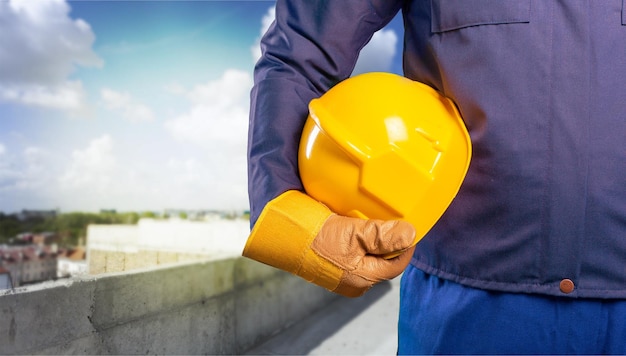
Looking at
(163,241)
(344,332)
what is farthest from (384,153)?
(163,241)

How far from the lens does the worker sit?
856mm

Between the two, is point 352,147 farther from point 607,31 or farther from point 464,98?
point 607,31

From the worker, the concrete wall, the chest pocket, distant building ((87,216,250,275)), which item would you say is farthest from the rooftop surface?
the chest pocket

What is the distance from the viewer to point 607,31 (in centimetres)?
89

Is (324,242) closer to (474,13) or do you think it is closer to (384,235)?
(384,235)

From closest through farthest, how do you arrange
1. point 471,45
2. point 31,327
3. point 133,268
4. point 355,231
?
point 355,231 < point 471,45 < point 31,327 < point 133,268

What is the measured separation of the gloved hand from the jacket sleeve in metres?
0.07

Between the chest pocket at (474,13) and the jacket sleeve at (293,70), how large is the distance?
140mm

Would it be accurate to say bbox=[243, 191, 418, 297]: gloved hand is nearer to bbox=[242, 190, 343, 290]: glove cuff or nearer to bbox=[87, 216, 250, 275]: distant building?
bbox=[242, 190, 343, 290]: glove cuff

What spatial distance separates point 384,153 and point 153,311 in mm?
2527

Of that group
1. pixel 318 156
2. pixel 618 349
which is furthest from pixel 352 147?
pixel 618 349

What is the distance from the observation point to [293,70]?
0.99 m

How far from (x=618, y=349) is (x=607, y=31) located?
0.58 meters

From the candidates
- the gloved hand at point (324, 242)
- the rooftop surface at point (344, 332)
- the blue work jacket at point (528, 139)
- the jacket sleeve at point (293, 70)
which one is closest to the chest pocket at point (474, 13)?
the blue work jacket at point (528, 139)
